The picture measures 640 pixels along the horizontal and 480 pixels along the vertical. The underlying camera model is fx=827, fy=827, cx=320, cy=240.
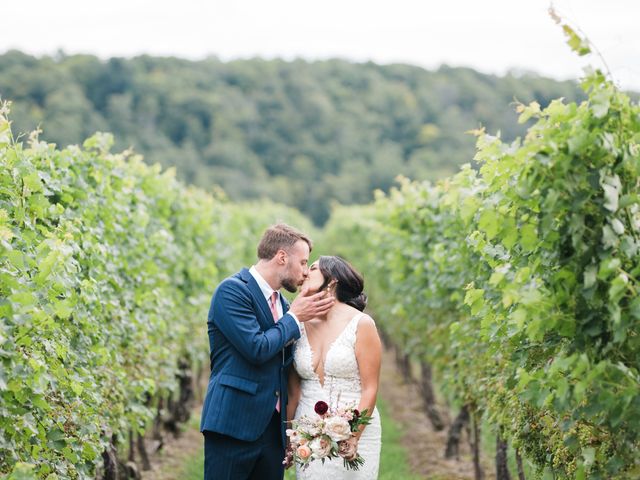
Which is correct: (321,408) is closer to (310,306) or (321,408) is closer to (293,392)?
(293,392)

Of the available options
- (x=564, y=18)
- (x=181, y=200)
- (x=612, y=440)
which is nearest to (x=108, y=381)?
(x=612, y=440)

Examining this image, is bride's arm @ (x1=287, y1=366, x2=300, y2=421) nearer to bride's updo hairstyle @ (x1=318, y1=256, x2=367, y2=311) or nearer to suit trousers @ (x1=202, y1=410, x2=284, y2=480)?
suit trousers @ (x1=202, y1=410, x2=284, y2=480)

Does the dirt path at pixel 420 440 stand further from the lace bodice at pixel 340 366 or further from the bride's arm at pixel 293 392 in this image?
the lace bodice at pixel 340 366

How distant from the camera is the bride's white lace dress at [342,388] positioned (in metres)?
4.58

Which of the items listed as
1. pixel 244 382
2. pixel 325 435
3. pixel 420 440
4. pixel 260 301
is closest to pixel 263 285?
pixel 260 301

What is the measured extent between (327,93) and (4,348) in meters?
83.7

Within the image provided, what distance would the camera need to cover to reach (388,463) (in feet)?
30.9

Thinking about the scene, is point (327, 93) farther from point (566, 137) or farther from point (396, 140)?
point (566, 137)

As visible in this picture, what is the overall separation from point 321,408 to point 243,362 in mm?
503

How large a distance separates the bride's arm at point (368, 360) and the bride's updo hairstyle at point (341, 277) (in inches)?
8.2

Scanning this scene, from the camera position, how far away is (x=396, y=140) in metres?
79.6

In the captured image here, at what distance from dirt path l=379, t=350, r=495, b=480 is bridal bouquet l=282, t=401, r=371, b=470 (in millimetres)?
4551

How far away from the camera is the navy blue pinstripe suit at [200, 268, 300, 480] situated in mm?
4449

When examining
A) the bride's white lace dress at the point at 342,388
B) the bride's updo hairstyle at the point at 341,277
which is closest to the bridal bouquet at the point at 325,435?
the bride's white lace dress at the point at 342,388
